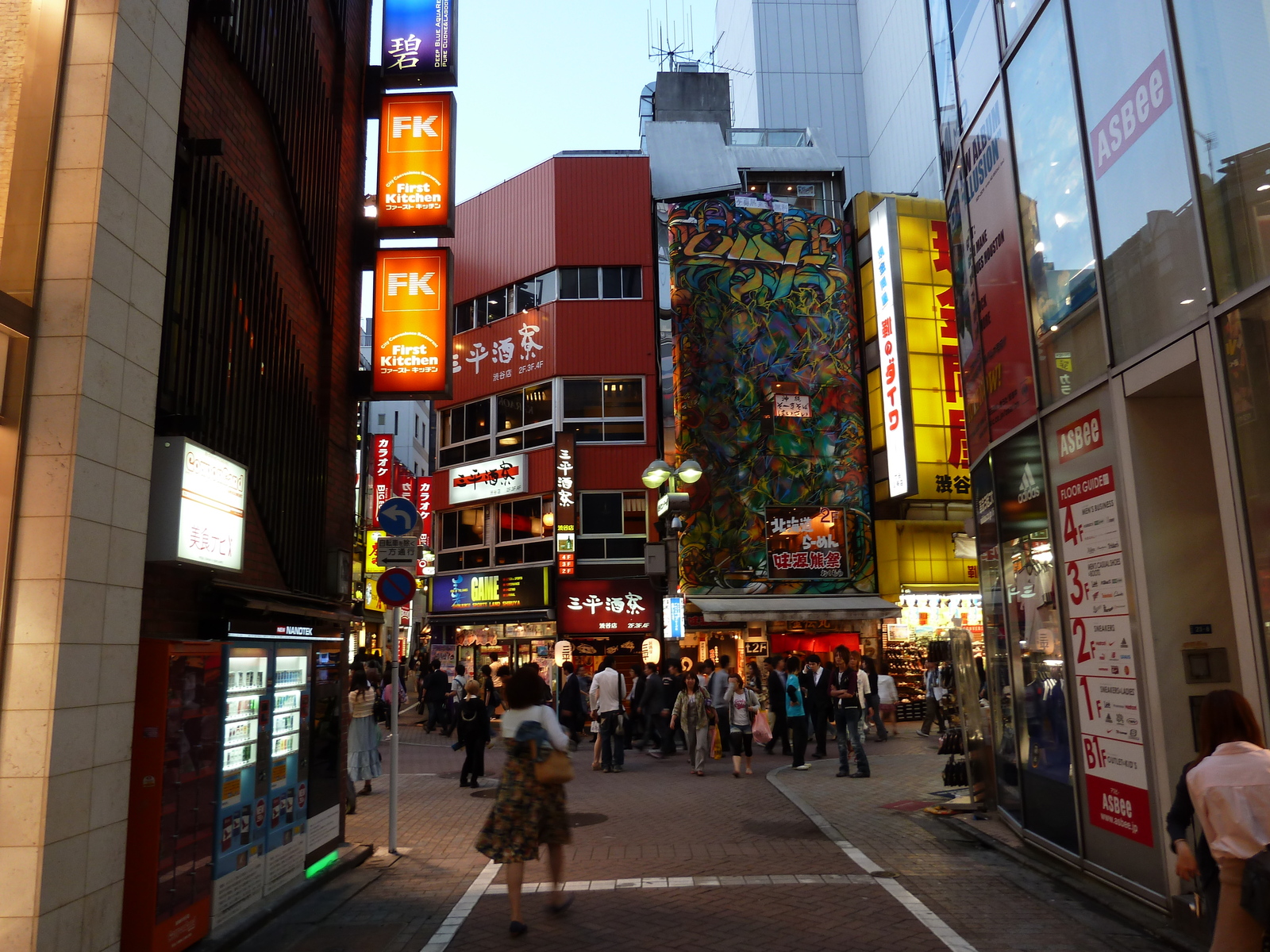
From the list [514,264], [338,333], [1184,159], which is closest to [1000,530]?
[1184,159]

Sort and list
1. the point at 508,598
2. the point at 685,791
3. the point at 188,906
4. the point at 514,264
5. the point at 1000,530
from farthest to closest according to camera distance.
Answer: the point at 514,264
the point at 508,598
the point at 685,791
the point at 1000,530
the point at 188,906

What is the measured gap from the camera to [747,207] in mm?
29953

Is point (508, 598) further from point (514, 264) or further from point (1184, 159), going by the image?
point (1184, 159)

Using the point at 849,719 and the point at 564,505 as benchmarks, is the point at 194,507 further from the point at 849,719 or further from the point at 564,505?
the point at 564,505

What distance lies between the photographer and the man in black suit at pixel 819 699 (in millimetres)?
16391

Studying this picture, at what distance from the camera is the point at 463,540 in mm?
30812

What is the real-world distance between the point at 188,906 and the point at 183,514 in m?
2.42

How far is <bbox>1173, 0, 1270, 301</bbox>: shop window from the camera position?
548 centimetres

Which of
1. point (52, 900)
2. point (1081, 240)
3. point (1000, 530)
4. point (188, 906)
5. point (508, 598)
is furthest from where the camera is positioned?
point (508, 598)

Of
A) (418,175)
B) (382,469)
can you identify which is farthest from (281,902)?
(382,469)

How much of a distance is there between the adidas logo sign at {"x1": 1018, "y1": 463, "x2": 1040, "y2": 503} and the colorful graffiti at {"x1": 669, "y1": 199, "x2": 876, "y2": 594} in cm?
1794

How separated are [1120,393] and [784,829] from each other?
5672mm

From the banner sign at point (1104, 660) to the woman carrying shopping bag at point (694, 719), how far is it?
8345mm

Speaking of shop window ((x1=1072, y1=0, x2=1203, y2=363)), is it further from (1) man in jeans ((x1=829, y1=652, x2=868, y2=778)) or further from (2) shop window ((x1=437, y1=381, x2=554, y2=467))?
(2) shop window ((x1=437, y1=381, x2=554, y2=467))
